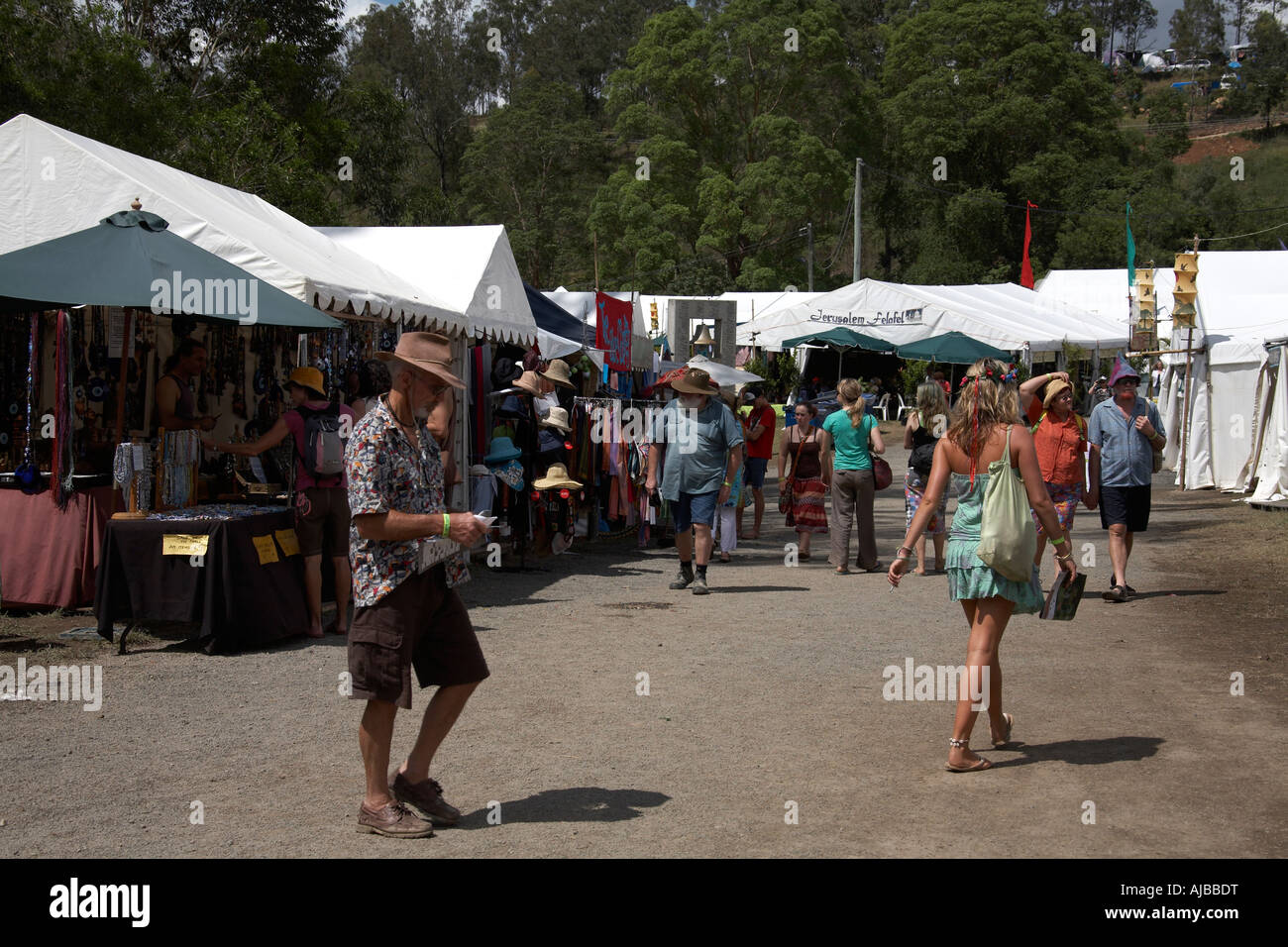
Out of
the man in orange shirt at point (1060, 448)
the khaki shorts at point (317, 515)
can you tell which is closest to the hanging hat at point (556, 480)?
the khaki shorts at point (317, 515)

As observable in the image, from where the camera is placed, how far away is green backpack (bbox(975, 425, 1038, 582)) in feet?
19.5

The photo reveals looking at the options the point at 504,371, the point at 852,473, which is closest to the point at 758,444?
the point at 852,473

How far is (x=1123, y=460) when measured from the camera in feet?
35.8

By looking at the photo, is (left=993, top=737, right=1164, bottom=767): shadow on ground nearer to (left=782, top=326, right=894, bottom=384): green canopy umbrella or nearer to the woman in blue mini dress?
the woman in blue mini dress

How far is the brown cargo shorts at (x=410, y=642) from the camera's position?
4.74 meters

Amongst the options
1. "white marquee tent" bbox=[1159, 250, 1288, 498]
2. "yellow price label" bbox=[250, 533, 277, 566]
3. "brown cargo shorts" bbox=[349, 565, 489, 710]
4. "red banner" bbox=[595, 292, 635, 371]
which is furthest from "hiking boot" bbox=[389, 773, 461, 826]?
"white marquee tent" bbox=[1159, 250, 1288, 498]

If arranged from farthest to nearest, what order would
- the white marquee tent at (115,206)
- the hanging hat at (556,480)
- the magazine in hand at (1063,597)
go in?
the hanging hat at (556,480) → the white marquee tent at (115,206) → the magazine in hand at (1063,597)

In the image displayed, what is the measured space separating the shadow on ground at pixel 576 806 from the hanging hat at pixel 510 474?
24.5 ft

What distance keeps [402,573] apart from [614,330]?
11.0 meters

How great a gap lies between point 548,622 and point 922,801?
4.97 m

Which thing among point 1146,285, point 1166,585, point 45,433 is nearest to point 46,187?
point 45,433

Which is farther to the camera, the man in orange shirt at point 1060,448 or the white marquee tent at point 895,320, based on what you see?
the white marquee tent at point 895,320

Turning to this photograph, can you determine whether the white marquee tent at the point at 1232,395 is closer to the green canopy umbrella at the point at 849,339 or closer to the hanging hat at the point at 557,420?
the green canopy umbrella at the point at 849,339

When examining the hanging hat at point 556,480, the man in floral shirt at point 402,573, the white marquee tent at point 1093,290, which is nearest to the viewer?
the man in floral shirt at point 402,573
